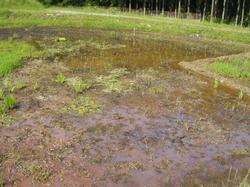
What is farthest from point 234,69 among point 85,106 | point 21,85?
point 21,85

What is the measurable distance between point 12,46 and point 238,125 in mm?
14924

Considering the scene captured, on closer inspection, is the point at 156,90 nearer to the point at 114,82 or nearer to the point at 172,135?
the point at 114,82

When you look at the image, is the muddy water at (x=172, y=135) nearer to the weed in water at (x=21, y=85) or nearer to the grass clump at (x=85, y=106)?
the grass clump at (x=85, y=106)

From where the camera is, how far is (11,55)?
551 inches

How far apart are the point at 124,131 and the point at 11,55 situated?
9.67m

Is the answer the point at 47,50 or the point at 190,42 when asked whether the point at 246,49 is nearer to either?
the point at 190,42

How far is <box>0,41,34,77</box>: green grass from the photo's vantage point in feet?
39.6

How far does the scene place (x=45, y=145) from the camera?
6.50 m

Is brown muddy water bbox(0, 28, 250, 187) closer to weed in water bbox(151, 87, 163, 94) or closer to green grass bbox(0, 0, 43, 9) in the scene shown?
weed in water bbox(151, 87, 163, 94)

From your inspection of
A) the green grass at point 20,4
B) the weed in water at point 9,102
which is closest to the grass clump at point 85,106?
the weed in water at point 9,102

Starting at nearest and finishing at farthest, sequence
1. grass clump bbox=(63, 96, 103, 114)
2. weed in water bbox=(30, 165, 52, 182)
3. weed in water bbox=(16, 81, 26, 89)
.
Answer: weed in water bbox=(30, 165, 52, 182)
grass clump bbox=(63, 96, 103, 114)
weed in water bbox=(16, 81, 26, 89)

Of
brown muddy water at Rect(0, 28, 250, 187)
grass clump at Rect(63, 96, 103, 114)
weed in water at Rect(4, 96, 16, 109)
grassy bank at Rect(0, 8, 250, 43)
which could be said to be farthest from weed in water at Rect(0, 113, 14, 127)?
grassy bank at Rect(0, 8, 250, 43)

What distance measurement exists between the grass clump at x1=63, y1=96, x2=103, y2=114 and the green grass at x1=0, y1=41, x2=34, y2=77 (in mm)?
4662

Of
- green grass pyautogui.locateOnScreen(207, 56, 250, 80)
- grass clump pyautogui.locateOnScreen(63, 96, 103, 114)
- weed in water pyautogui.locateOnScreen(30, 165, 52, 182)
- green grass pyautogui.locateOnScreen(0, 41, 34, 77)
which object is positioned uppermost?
green grass pyautogui.locateOnScreen(0, 41, 34, 77)
